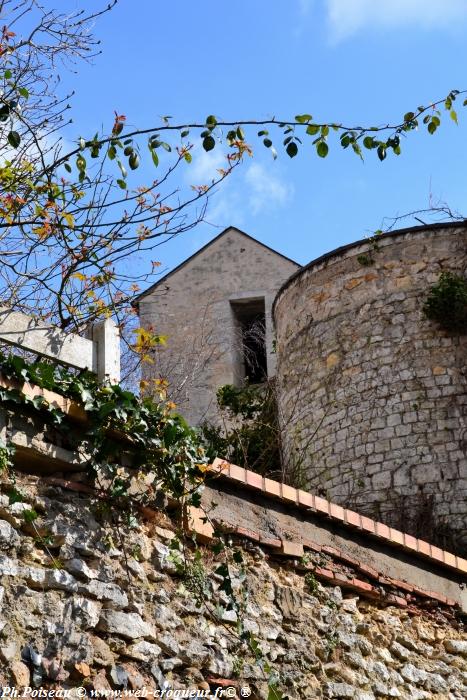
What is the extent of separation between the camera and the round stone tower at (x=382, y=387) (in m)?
9.57

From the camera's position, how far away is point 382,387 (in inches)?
398

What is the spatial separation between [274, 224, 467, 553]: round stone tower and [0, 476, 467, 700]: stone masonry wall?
8.60ft

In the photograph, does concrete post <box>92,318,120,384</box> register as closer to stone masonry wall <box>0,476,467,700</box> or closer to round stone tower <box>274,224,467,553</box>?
stone masonry wall <box>0,476,467,700</box>

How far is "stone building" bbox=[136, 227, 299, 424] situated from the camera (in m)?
16.5

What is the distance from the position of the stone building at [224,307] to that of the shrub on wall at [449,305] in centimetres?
613

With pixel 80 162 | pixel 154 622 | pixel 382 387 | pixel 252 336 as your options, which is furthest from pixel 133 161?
pixel 252 336

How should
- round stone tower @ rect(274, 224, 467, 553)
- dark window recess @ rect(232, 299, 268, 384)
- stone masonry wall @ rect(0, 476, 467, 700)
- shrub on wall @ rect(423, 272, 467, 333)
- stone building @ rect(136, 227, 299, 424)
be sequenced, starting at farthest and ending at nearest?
dark window recess @ rect(232, 299, 268, 384)
stone building @ rect(136, 227, 299, 424)
shrub on wall @ rect(423, 272, 467, 333)
round stone tower @ rect(274, 224, 467, 553)
stone masonry wall @ rect(0, 476, 467, 700)

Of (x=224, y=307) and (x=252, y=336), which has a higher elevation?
(x=224, y=307)

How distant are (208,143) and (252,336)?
10.4 m

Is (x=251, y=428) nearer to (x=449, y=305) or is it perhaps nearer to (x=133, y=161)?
(x=449, y=305)

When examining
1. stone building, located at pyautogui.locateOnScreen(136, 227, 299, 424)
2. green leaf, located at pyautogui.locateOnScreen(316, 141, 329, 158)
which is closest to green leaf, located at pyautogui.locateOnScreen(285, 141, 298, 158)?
green leaf, located at pyautogui.locateOnScreen(316, 141, 329, 158)

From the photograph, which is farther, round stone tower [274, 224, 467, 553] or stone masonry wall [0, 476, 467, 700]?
round stone tower [274, 224, 467, 553]

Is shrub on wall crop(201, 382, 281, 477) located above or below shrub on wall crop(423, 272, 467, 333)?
below

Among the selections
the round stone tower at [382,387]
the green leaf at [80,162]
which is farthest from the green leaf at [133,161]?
the round stone tower at [382,387]
